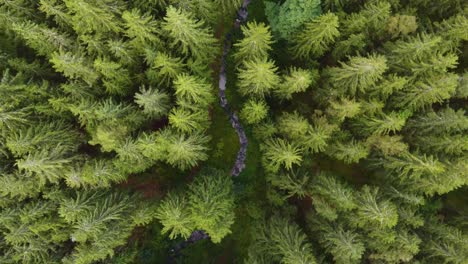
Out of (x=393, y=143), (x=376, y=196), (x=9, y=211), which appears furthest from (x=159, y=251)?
(x=393, y=143)

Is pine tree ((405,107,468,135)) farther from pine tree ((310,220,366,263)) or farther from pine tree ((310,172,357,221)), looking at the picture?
pine tree ((310,220,366,263))

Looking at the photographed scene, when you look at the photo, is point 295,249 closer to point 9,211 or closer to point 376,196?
point 376,196

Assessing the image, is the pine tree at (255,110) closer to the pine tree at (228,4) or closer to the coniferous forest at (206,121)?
the coniferous forest at (206,121)

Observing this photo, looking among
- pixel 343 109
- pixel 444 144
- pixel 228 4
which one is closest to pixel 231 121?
pixel 228 4

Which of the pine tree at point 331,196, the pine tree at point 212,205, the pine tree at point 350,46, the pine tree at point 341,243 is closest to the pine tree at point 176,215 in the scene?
the pine tree at point 212,205

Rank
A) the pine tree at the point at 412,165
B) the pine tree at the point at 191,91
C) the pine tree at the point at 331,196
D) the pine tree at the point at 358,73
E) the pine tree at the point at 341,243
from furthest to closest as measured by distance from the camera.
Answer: the pine tree at the point at 331,196
the pine tree at the point at 412,165
the pine tree at the point at 191,91
the pine tree at the point at 341,243
the pine tree at the point at 358,73

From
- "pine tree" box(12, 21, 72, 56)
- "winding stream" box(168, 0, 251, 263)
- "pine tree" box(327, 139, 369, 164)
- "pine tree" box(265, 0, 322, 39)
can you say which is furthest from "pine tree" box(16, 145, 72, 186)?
"pine tree" box(327, 139, 369, 164)

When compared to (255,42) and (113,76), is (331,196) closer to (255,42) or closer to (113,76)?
(255,42)
